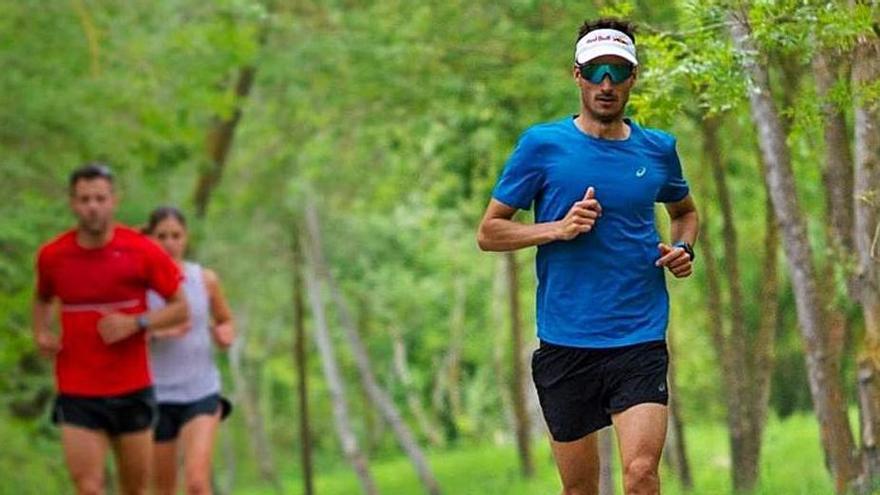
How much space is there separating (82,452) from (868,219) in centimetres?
452

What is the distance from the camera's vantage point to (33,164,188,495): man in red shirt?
39.3 feet

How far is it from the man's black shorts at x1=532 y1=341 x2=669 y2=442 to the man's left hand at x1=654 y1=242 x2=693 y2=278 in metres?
0.32

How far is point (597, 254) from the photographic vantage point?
26.7 ft

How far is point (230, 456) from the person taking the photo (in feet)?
169

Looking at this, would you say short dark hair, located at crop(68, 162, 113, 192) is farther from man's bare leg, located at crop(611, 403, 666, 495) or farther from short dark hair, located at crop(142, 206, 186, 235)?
man's bare leg, located at crop(611, 403, 666, 495)

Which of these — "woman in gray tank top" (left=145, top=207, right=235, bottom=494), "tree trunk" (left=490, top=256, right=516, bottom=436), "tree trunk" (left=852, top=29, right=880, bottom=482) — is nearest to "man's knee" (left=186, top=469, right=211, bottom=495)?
"woman in gray tank top" (left=145, top=207, right=235, bottom=494)

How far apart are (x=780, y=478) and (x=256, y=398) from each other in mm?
37812

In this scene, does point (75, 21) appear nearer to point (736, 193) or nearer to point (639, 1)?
point (639, 1)

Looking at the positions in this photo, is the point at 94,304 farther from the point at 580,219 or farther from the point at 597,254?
the point at 580,219

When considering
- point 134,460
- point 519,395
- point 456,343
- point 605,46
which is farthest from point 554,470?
point 456,343

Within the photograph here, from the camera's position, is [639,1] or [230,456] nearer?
[639,1]

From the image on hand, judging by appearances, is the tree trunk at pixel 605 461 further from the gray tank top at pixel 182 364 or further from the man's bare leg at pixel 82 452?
the man's bare leg at pixel 82 452

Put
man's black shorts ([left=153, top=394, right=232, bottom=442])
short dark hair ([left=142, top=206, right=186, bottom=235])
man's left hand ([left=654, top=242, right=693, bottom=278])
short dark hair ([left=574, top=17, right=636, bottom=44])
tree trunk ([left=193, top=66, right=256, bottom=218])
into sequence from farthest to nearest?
tree trunk ([left=193, top=66, right=256, bottom=218])
short dark hair ([left=142, top=206, right=186, bottom=235])
man's black shorts ([left=153, top=394, right=232, bottom=442])
short dark hair ([left=574, top=17, right=636, bottom=44])
man's left hand ([left=654, top=242, right=693, bottom=278])

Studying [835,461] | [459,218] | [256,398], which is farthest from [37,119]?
[256,398]
